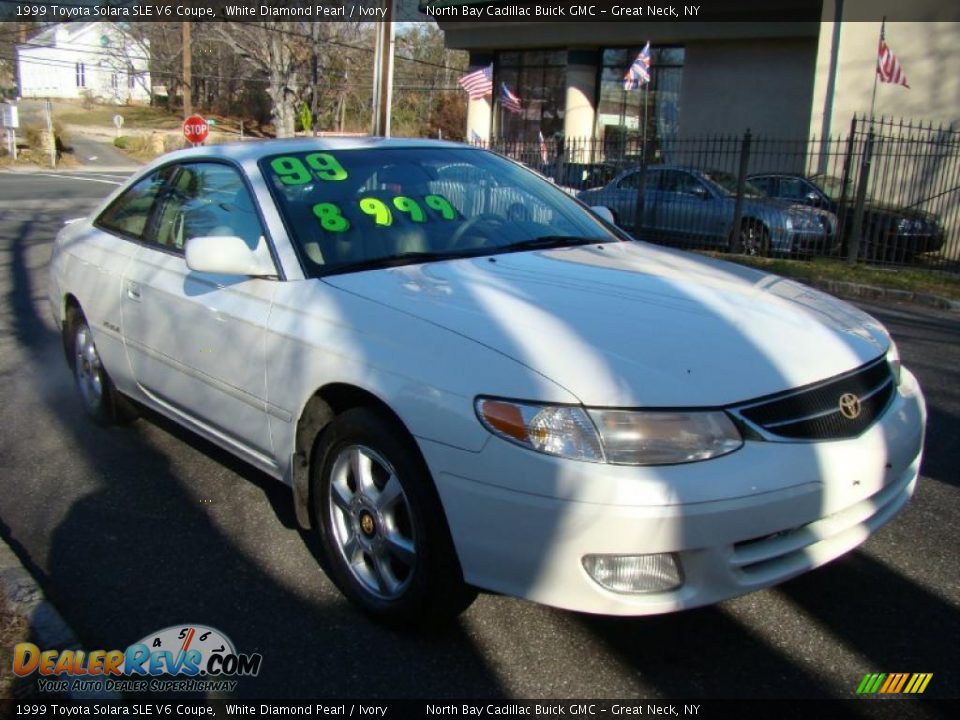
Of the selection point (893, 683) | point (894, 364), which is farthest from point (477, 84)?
point (893, 683)

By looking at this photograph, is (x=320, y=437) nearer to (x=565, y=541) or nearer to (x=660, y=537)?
(x=565, y=541)

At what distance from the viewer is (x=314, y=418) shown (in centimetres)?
308

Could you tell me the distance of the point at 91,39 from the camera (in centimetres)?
8138

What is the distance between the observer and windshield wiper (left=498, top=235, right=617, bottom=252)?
368 centimetres

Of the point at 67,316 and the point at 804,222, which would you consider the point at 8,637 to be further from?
the point at 804,222

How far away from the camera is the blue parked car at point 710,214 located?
1313cm

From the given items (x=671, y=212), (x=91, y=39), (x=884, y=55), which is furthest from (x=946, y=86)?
(x=91, y=39)

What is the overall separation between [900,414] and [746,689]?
107 cm

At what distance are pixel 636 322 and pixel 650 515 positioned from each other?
71 cm

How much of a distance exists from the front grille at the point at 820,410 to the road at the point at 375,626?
0.76 m

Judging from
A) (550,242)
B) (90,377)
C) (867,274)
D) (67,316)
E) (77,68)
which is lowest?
(90,377)

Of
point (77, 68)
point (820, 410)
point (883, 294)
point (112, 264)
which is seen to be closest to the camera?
point (820, 410)

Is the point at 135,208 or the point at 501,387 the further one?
the point at 135,208

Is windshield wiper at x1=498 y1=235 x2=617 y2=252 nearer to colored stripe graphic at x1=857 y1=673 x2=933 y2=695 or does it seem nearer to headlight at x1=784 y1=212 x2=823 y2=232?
colored stripe graphic at x1=857 y1=673 x2=933 y2=695
